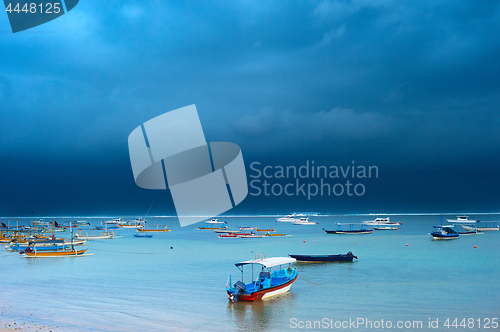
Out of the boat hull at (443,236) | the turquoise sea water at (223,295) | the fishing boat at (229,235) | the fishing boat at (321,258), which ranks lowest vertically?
the turquoise sea water at (223,295)

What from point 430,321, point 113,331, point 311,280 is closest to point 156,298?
point 113,331

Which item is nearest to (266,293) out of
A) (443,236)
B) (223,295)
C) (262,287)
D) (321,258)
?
(262,287)

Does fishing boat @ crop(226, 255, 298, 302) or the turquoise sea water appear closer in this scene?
the turquoise sea water

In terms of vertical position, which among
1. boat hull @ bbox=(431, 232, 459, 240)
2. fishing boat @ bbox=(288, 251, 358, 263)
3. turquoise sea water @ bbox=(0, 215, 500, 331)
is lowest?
turquoise sea water @ bbox=(0, 215, 500, 331)

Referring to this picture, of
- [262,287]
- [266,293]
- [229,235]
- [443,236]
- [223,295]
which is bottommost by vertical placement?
[223,295]

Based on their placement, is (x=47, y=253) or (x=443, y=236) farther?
(x=443, y=236)

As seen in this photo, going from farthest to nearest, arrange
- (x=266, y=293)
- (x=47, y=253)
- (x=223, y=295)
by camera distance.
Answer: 1. (x=47, y=253)
2. (x=223, y=295)
3. (x=266, y=293)

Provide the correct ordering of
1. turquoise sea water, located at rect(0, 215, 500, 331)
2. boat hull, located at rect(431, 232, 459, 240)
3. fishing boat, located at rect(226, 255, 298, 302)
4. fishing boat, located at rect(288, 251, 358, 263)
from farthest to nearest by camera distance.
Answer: boat hull, located at rect(431, 232, 459, 240), fishing boat, located at rect(288, 251, 358, 263), fishing boat, located at rect(226, 255, 298, 302), turquoise sea water, located at rect(0, 215, 500, 331)

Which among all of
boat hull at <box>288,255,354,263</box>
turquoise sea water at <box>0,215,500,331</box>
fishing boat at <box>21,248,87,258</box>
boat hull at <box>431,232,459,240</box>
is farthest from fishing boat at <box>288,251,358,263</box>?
boat hull at <box>431,232,459,240</box>

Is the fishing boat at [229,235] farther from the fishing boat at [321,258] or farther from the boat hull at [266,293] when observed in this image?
the boat hull at [266,293]

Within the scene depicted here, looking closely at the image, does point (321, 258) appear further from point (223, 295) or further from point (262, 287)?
point (262, 287)

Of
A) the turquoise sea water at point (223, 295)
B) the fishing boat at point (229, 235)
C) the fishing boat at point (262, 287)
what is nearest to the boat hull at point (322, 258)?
the turquoise sea water at point (223, 295)

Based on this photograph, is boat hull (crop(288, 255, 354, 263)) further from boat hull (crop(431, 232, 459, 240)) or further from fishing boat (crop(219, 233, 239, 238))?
fishing boat (crop(219, 233, 239, 238))

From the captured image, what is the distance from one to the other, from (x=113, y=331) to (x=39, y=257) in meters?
35.7
